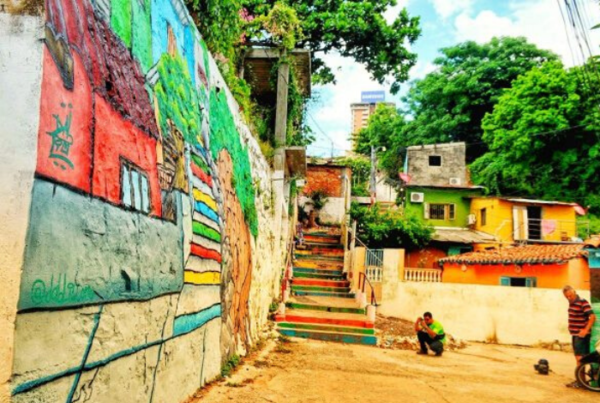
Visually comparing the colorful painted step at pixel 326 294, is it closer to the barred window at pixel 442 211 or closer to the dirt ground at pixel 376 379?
the dirt ground at pixel 376 379

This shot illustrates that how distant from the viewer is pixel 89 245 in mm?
2234

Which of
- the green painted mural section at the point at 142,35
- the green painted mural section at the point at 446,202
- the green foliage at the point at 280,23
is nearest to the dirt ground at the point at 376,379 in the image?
the green painted mural section at the point at 142,35

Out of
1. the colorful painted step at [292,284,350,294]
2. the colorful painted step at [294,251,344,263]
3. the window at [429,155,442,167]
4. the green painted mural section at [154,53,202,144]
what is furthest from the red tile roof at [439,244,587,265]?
the green painted mural section at [154,53,202,144]

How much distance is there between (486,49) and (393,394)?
3414 centimetres

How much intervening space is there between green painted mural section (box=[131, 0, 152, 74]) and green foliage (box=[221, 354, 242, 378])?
3.60 meters

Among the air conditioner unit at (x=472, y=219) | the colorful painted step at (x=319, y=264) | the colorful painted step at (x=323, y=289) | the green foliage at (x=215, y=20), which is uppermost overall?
the green foliage at (x=215, y=20)

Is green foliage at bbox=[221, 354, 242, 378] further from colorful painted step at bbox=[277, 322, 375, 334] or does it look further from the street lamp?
the street lamp

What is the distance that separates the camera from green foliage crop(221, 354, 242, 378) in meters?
4.98

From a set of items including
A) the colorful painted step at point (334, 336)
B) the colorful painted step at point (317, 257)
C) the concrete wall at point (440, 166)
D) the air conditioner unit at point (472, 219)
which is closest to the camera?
the colorful painted step at point (334, 336)

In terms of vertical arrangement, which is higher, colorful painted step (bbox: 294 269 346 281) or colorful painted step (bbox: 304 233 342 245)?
colorful painted step (bbox: 304 233 342 245)

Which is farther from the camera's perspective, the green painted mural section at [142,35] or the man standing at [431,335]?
the man standing at [431,335]

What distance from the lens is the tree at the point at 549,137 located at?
24.4 meters

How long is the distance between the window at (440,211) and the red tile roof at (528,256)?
8541 mm

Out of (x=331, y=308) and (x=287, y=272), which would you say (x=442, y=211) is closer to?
(x=287, y=272)
